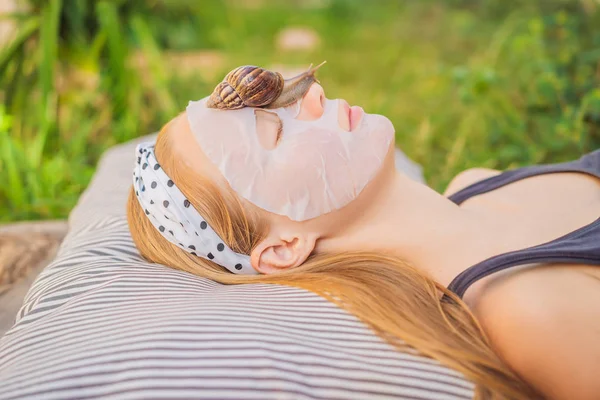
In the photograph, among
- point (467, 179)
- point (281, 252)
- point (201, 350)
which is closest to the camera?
point (201, 350)

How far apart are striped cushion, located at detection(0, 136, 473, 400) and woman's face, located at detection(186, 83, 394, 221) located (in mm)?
236

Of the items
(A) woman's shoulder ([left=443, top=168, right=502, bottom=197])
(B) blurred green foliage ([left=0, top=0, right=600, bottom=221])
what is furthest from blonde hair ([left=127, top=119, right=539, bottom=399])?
(B) blurred green foliage ([left=0, top=0, right=600, bottom=221])

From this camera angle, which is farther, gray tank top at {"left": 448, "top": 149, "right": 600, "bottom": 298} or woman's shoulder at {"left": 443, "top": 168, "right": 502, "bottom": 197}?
woman's shoulder at {"left": 443, "top": 168, "right": 502, "bottom": 197}

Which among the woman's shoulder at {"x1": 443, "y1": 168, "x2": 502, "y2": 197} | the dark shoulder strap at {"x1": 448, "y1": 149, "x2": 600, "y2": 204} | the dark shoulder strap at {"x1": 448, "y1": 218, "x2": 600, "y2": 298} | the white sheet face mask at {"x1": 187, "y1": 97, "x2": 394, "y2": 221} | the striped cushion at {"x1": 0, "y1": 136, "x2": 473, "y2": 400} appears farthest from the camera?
the woman's shoulder at {"x1": 443, "y1": 168, "x2": 502, "y2": 197}

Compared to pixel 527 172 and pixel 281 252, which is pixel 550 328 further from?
pixel 527 172

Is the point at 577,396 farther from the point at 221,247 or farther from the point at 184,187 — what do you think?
the point at 184,187

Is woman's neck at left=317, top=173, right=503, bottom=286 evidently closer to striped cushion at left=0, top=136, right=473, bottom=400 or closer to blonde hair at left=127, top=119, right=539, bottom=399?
Answer: blonde hair at left=127, top=119, right=539, bottom=399

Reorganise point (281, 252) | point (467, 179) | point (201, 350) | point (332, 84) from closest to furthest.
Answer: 1. point (201, 350)
2. point (281, 252)
3. point (467, 179)
4. point (332, 84)

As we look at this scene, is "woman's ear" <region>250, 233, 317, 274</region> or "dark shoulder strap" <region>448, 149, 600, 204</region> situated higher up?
"dark shoulder strap" <region>448, 149, 600, 204</region>

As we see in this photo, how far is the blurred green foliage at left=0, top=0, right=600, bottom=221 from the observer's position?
3.02m

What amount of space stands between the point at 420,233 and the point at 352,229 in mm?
181

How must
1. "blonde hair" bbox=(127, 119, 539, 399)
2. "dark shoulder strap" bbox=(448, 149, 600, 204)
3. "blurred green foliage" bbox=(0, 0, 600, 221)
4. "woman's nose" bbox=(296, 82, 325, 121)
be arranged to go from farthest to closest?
"blurred green foliage" bbox=(0, 0, 600, 221) < "dark shoulder strap" bbox=(448, 149, 600, 204) < "woman's nose" bbox=(296, 82, 325, 121) < "blonde hair" bbox=(127, 119, 539, 399)

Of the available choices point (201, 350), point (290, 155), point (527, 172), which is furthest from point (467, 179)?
point (201, 350)

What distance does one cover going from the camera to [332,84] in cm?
438
